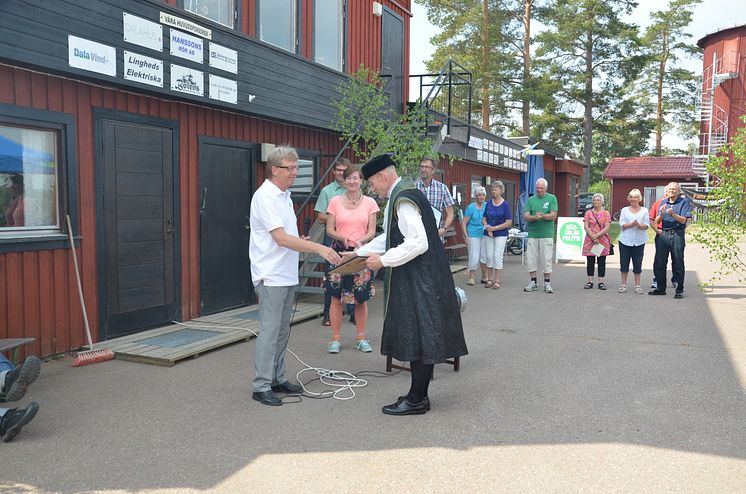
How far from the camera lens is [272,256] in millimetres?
4797

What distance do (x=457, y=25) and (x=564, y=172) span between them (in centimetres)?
830

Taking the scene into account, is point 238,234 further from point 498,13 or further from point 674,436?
point 498,13

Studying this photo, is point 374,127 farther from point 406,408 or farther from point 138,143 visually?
point 406,408

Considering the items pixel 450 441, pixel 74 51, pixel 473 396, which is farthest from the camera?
pixel 74 51

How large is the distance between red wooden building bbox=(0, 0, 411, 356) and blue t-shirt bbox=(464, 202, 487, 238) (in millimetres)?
3208

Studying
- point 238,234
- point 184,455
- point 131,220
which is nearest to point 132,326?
point 131,220

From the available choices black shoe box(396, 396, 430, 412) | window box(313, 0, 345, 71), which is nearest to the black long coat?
black shoe box(396, 396, 430, 412)

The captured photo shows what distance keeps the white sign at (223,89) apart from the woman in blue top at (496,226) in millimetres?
4638

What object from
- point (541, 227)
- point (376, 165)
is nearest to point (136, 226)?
point (376, 165)

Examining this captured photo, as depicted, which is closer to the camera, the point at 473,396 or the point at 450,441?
the point at 450,441

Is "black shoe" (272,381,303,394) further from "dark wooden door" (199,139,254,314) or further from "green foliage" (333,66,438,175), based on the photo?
"green foliage" (333,66,438,175)

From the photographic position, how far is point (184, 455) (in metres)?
3.85

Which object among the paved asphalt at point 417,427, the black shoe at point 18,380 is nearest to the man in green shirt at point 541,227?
the paved asphalt at point 417,427

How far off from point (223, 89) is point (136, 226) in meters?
1.96
